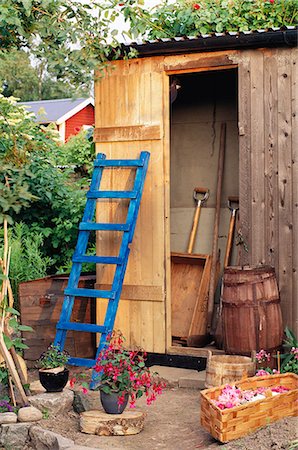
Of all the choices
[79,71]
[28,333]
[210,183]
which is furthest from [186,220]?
[79,71]

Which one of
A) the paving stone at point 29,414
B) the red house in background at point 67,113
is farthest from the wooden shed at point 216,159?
the red house in background at point 67,113

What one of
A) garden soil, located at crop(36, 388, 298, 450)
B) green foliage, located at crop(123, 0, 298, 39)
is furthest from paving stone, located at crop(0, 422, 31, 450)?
green foliage, located at crop(123, 0, 298, 39)

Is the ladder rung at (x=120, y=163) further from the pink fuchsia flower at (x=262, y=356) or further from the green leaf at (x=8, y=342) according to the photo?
the green leaf at (x=8, y=342)

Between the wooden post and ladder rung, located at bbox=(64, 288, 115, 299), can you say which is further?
the wooden post

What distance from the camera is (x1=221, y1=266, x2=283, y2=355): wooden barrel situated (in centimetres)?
670

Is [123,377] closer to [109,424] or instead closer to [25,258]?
[109,424]

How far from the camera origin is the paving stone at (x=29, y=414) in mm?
5703

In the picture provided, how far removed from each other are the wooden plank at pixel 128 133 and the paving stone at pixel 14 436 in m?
3.12

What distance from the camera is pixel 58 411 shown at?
6.15 metres

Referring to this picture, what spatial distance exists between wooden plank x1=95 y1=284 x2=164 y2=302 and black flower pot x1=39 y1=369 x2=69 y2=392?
1.57 meters

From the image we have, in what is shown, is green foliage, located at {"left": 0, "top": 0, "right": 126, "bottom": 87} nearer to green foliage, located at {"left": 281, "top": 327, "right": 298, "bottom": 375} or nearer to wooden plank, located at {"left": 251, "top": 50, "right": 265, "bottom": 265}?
wooden plank, located at {"left": 251, "top": 50, "right": 265, "bottom": 265}

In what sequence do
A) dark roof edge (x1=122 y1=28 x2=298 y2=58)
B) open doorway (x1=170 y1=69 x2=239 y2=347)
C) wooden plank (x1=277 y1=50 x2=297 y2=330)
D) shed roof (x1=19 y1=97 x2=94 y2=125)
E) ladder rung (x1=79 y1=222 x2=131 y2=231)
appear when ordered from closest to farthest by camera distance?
dark roof edge (x1=122 y1=28 x2=298 y2=58) < wooden plank (x1=277 y1=50 x2=297 y2=330) < ladder rung (x1=79 y1=222 x2=131 y2=231) < open doorway (x1=170 y1=69 x2=239 y2=347) < shed roof (x1=19 y1=97 x2=94 y2=125)

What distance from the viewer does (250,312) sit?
670 centimetres

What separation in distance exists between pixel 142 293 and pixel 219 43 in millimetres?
2346
